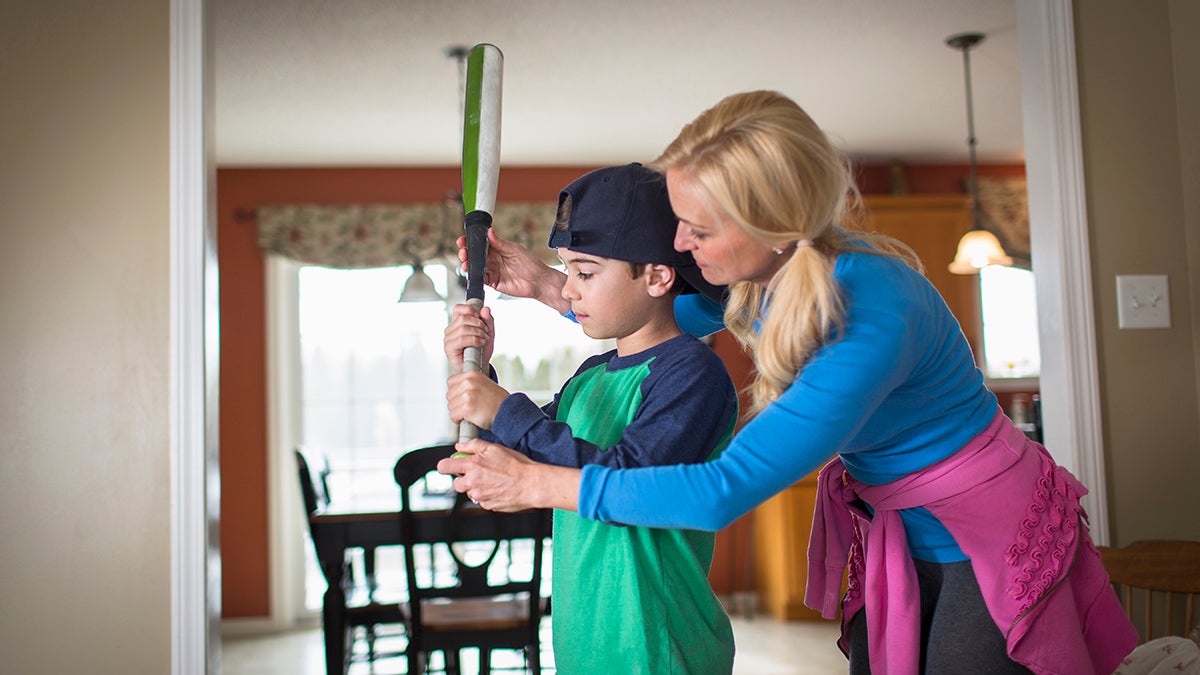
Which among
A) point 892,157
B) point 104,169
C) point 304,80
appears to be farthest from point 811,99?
point 104,169


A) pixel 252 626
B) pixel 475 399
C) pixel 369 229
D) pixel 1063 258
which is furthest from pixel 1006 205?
pixel 475 399

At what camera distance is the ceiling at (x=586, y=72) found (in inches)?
134

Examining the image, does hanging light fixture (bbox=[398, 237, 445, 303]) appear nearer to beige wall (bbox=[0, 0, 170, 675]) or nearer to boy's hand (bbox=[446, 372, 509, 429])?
beige wall (bbox=[0, 0, 170, 675])

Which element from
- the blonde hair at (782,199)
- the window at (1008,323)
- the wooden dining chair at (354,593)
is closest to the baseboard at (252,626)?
the wooden dining chair at (354,593)

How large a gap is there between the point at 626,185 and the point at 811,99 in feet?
11.6

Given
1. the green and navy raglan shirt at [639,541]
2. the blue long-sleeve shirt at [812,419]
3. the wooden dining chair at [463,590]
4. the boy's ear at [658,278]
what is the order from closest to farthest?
the blue long-sleeve shirt at [812,419], the green and navy raglan shirt at [639,541], the boy's ear at [658,278], the wooden dining chair at [463,590]

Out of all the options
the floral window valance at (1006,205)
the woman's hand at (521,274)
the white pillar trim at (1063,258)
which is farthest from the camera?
the floral window valance at (1006,205)

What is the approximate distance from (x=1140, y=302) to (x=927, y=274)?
341cm

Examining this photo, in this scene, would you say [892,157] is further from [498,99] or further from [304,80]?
[498,99]

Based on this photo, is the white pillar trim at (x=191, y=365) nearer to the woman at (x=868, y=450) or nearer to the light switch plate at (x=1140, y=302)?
the woman at (x=868, y=450)

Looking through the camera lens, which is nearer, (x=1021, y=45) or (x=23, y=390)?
(x=23, y=390)

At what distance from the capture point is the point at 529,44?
365 cm

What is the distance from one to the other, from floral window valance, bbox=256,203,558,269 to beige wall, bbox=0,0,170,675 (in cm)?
329

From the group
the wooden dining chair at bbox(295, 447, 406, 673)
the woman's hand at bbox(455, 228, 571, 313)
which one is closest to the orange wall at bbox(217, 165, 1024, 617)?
the wooden dining chair at bbox(295, 447, 406, 673)
